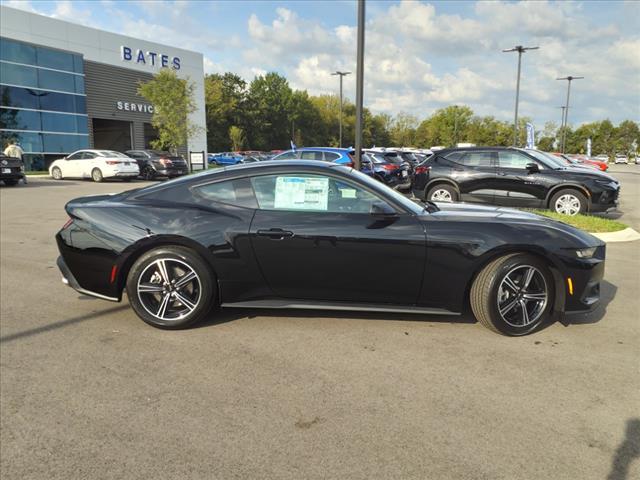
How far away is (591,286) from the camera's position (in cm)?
404

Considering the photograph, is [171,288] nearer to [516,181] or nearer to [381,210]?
[381,210]

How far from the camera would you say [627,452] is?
2.54 metres

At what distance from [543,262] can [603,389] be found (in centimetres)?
112

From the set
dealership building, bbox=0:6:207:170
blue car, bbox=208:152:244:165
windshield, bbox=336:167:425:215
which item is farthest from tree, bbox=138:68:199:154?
windshield, bbox=336:167:425:215

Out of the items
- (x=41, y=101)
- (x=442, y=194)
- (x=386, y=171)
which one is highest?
(x=41, y=101)

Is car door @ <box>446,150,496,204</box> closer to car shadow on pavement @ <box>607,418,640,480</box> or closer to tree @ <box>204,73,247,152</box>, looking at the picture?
car shadow on pavement @ <box>607,418,640,480</box>

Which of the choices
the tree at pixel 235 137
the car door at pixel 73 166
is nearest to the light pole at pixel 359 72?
the car door at pixel 73 166

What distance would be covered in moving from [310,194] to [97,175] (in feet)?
70.7

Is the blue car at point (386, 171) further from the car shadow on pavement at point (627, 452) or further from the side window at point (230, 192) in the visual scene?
the car shadow on pavement at point (627, 452)

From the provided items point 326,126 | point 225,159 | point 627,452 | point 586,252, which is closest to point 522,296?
point 586,252

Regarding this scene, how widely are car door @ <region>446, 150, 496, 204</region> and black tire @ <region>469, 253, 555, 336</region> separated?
25.0ft

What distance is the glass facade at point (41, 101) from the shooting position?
28922mm

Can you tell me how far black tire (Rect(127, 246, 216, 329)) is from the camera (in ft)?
13.5

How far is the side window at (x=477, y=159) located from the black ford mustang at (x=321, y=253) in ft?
24.8
